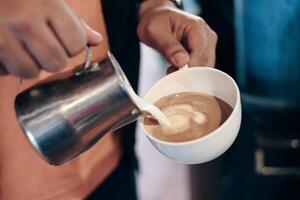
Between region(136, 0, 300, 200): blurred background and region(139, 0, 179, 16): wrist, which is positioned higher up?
region(139, 0, 179, 16): wrist

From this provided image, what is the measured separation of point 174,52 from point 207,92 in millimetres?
93

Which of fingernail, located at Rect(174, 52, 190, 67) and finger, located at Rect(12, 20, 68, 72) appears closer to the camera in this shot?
finger, located at Rect(12, 20, 68, 72)

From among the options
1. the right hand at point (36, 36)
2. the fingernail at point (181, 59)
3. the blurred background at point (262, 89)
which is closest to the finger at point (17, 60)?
the right hand at point (36, 36)

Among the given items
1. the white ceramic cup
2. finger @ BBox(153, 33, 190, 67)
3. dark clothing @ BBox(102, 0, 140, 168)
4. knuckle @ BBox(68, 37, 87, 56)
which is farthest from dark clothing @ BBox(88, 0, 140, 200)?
knuckle @ BBox(68, 37, 87, 56)

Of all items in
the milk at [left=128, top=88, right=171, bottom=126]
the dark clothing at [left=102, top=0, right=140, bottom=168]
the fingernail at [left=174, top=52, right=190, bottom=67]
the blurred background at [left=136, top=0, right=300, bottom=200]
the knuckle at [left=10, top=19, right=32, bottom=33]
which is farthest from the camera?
the blurred background at [left=136, top=0, right=300, bottom=200]

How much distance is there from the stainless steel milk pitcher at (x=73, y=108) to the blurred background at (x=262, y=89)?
740 mm

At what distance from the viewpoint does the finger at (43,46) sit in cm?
57

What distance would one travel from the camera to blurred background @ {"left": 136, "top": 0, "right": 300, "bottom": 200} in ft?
4.29

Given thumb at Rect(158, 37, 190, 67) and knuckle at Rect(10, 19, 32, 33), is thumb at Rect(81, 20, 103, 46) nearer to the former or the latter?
knuckle at Rect(10, 19, 32, 33)

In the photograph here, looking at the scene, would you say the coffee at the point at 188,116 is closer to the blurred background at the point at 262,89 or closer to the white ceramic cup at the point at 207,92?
the white ceramic cup at the point at 207,92

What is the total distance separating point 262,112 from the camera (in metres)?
1.41

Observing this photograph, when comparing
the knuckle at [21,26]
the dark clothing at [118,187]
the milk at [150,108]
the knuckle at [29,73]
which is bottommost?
the dark clothing at [118,187]

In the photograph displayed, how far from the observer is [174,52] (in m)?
0.85

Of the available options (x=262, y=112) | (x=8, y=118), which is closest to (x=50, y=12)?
(x=8, y=118)
